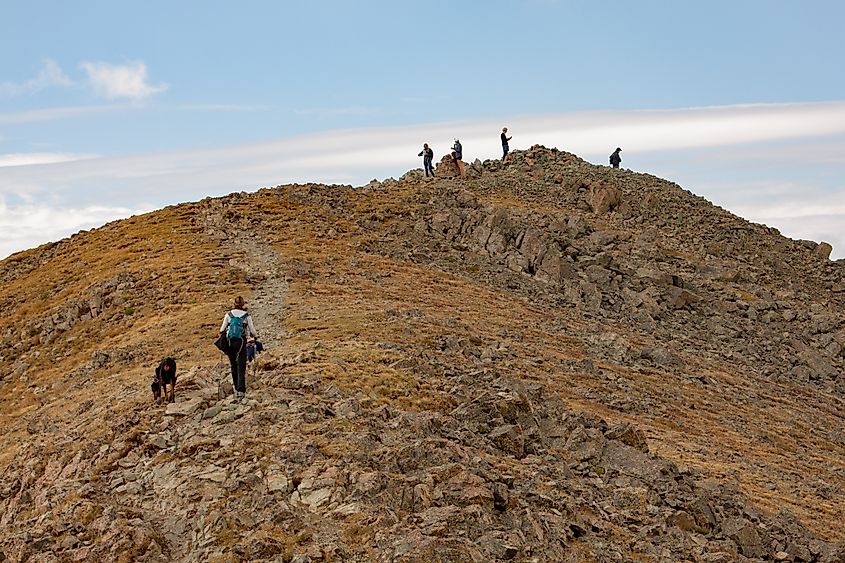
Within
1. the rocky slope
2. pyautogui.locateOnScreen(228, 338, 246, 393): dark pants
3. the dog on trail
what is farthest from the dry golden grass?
pyautogui.locateOnScreen(228, 338, 246, 393): dark pants

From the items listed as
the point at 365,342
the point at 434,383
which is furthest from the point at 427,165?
the point at 434,383

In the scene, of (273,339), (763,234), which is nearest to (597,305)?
(273,339)

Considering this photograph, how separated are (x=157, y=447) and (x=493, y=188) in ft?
120

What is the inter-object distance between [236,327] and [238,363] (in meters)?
0.64

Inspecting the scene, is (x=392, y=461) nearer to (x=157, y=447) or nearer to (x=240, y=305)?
(x=157, y=447)

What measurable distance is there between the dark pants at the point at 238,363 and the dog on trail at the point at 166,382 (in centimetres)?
105

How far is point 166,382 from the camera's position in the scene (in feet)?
54.4

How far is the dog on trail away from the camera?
16.3m

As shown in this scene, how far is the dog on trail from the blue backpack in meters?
1.07

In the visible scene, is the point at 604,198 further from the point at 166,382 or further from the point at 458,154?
the point at 166,382

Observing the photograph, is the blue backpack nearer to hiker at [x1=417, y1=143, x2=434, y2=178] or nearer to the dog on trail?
the dog on trail

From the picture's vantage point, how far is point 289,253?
117 ft

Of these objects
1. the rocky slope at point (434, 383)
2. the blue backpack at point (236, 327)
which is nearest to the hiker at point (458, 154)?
the rocky slope at point (434, 383)

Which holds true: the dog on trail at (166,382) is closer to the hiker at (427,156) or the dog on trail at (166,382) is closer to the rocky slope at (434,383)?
the rocky slope at (434,383)
